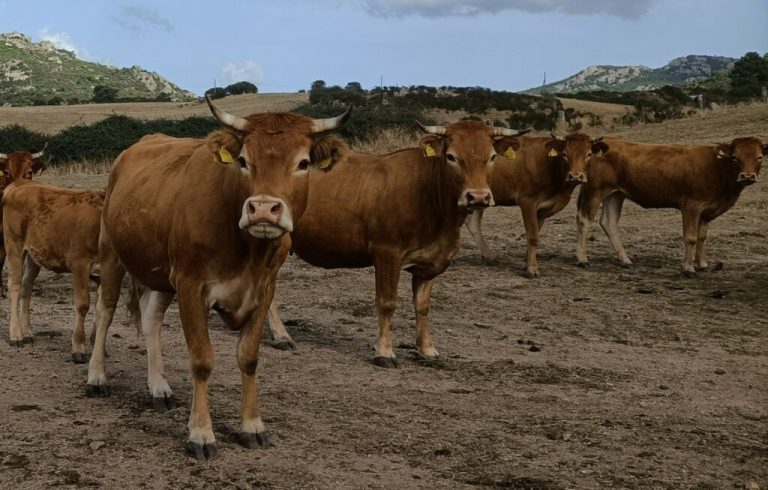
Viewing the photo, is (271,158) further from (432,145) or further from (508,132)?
(508,132)

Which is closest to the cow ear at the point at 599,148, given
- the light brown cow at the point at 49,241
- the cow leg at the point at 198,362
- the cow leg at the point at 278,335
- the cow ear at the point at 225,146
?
the cow leg at the point at 278,335

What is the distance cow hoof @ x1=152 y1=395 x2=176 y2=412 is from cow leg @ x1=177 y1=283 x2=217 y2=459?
3.34 feet

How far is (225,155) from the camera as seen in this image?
17.8 feet

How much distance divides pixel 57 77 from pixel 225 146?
12701 centimetres

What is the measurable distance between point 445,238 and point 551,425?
2.70 m

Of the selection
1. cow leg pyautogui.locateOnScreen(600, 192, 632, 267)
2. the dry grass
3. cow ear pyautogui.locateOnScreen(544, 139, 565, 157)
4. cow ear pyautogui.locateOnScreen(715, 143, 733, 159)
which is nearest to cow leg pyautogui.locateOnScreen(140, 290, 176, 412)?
cow ear pyautogui.locateOnScreen(544, 139, 565, 157)

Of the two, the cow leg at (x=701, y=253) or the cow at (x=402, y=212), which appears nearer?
the cow at (x=402, y=212)

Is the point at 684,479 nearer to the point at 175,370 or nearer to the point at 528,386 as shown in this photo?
the point at 528,386

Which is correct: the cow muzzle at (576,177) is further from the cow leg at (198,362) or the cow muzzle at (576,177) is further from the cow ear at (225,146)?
the cow leg at (198,362)

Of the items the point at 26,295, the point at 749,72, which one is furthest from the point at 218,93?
the point at 26,295

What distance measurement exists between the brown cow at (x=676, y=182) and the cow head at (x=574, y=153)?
3.27ft

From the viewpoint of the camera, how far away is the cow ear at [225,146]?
5426 millimetres

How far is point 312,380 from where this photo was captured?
7.69 m

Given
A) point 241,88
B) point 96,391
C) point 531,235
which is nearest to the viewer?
point 96,391
